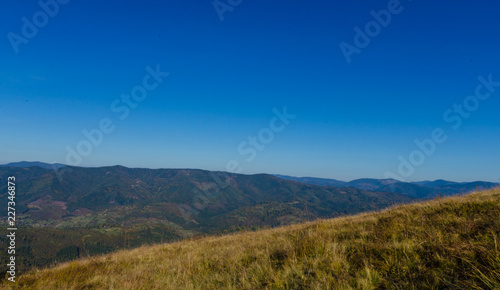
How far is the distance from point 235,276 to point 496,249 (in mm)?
4526

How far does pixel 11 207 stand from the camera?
955cm

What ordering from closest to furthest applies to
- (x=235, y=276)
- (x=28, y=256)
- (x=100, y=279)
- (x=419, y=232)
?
(x=235, y=276), (x=419, y=232), (x=100, y=279), (x=28, y=256)

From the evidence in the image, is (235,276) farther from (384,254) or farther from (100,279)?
(100,279)

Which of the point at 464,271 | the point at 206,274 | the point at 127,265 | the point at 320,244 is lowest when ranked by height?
the point at 127,265

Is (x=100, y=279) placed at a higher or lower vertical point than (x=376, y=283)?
lower

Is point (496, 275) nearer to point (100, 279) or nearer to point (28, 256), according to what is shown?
point (100, 279)

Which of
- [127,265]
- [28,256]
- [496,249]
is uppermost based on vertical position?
[496,249]

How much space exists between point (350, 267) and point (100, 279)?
246 inches

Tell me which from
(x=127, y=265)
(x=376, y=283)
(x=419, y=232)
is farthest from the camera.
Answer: (x=127, y=265)

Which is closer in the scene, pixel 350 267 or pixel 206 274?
pixel 350 267

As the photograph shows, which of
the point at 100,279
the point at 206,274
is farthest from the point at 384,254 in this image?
the point at 100,279

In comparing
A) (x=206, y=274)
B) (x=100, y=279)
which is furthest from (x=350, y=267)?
(x=100, y=279)

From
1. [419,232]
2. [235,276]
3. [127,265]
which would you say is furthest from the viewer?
[127,265]

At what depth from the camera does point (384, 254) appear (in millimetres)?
4289
